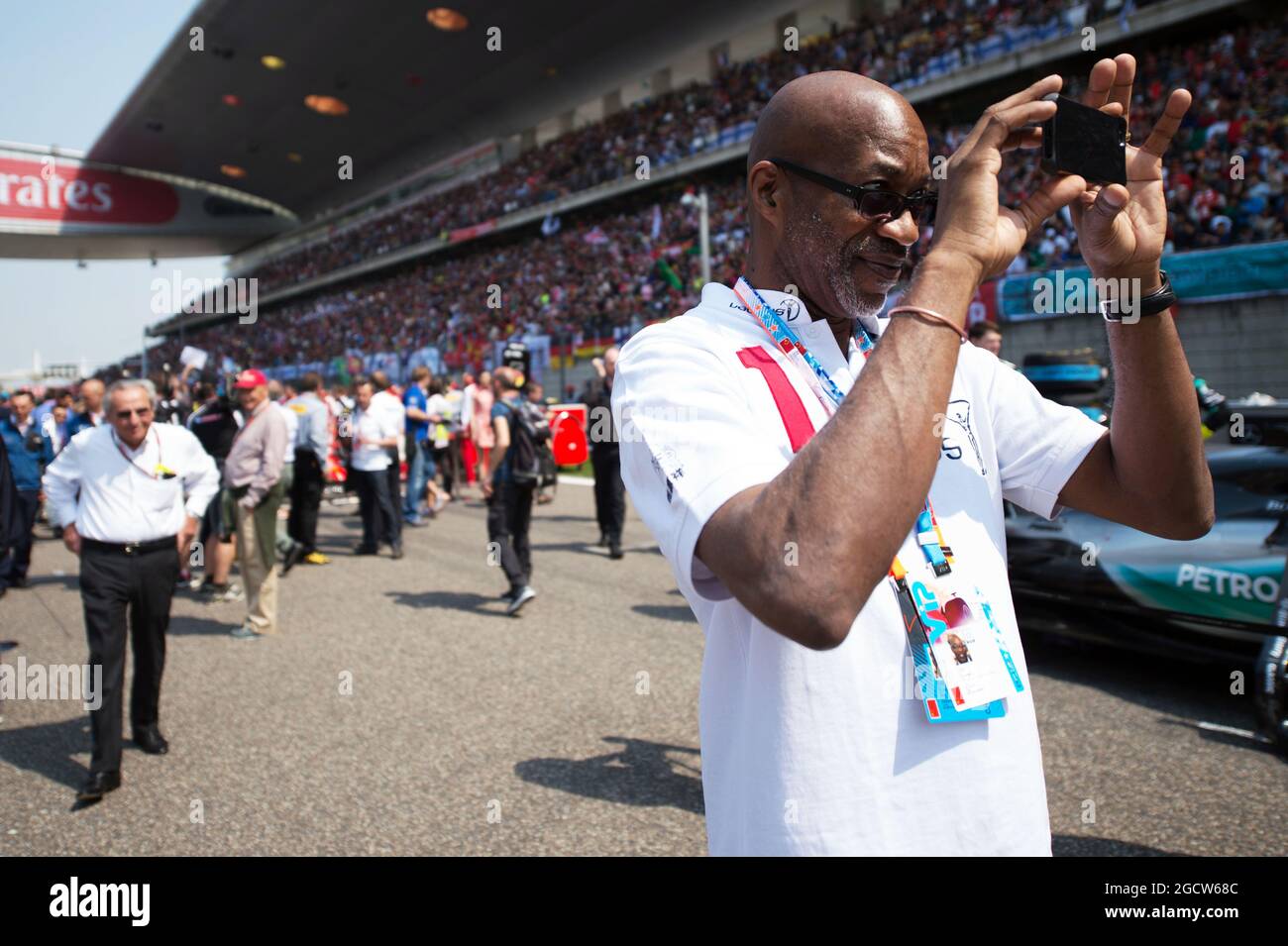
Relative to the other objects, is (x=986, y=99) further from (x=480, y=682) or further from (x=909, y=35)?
(x=480, y=682)

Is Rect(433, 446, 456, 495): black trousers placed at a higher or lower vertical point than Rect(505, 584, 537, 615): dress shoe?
higher

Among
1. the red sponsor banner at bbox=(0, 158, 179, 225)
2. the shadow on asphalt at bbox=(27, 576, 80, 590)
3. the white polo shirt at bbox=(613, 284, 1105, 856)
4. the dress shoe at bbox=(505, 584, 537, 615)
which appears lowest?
the shadow on asphalt at bbox=(27, 576, 80, 590)

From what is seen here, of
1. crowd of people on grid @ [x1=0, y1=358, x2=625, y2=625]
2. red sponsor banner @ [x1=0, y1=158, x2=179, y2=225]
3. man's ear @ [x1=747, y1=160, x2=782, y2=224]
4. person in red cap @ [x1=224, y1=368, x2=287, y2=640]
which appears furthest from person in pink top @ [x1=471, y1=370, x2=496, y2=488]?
red sponsor banner @ [x1=0, y1=158, x2=179, y2=225]

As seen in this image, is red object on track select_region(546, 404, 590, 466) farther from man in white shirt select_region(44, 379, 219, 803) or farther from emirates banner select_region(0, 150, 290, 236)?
emirates banner select_region(0, 150, 290, 236)

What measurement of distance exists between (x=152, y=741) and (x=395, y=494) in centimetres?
582

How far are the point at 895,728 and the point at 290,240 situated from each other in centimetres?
6643

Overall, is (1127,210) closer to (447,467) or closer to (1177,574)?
(1177,574)

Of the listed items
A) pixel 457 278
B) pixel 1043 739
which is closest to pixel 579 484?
pixel 1043 739

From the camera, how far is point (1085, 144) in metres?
1.15

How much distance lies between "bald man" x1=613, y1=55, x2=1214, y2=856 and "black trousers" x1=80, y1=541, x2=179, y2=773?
13.3ft

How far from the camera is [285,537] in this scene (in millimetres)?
9766

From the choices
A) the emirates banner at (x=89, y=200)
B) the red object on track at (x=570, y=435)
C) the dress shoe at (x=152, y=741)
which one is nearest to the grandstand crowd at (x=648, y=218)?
the dress shoe at (x=152, y=741)

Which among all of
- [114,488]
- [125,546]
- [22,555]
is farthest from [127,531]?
[22,555]

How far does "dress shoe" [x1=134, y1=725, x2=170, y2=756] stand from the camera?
187 inches
